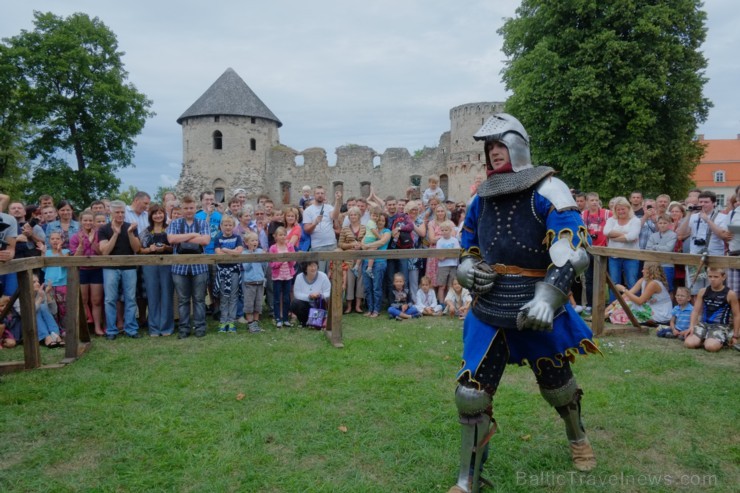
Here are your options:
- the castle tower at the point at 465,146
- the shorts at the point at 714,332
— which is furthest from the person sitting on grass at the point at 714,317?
the castle tower at the point at 465,146

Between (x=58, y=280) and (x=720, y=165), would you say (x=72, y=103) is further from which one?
(x=720, y=165)

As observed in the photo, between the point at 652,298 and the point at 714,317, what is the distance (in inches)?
42.2

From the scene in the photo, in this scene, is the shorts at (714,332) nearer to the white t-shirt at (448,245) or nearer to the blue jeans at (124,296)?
the white t-shirt at (448,245)

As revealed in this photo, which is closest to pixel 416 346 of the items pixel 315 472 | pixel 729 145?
pixel 315 472

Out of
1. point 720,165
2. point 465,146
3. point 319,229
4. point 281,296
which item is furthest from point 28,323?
point 720,165

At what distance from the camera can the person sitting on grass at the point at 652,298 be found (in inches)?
264

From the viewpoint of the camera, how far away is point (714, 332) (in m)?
5.62

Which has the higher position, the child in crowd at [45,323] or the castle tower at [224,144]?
the castle tower at [224,144]

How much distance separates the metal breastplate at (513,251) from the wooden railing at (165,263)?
300cm

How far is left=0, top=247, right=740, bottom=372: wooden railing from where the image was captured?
199 inches

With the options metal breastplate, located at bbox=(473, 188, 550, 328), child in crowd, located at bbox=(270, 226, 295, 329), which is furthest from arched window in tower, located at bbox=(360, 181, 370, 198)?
metal breastplate, located at bbox=(473, 188, 550, 328)

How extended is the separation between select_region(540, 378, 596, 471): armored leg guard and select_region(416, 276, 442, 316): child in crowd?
14.6ft

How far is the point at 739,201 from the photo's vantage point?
19.7 ft

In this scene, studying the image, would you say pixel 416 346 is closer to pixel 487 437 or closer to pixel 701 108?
pixel 487 437
